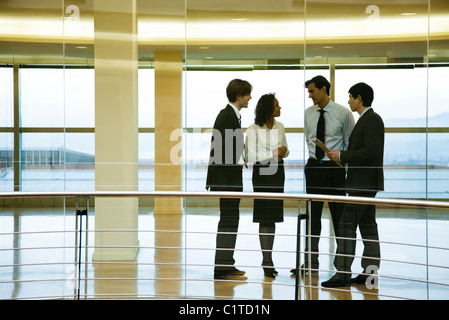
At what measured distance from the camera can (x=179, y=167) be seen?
462cm

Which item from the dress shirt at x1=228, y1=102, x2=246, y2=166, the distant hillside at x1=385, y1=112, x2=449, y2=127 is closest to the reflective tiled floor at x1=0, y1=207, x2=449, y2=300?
the dress shirt at x1=228, y1=102, x2=246, y2=166

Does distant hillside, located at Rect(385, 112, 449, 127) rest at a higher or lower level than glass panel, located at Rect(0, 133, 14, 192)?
higher

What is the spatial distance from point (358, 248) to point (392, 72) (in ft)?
4.48

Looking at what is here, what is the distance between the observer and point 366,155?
464 centimetres

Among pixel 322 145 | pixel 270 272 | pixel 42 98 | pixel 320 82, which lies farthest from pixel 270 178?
pixel 42 98

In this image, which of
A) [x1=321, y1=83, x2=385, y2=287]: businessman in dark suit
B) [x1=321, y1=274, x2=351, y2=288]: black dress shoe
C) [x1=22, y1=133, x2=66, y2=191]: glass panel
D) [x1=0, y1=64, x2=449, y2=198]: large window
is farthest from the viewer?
[x1=22, y1=133, x2=66, y2=191]: glass panel

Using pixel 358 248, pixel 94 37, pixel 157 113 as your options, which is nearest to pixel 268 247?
pixel 358 248

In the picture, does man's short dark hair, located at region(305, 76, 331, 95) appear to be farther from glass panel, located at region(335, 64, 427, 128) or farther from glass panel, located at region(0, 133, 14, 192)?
glass panel, located at region(0, 133, 14, 192)

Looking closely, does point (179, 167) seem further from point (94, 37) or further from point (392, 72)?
point (392, 72)

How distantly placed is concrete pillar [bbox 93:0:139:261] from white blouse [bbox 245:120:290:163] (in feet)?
2.90

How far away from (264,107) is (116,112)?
115 cm

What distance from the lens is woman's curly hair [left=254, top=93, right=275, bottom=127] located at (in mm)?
4672

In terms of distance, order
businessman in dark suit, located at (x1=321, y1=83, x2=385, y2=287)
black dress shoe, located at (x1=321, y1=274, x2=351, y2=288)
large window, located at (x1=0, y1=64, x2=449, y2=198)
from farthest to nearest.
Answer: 1. large window, located at (x1=0, y1=64, x2=449, y2=198)
2. businessman in dark suit, located at (x1=321, y1=83, x2=385, y2=287)
3. black dress shoe, located at (x1=321, y1=274, x2=351, y2=288)
